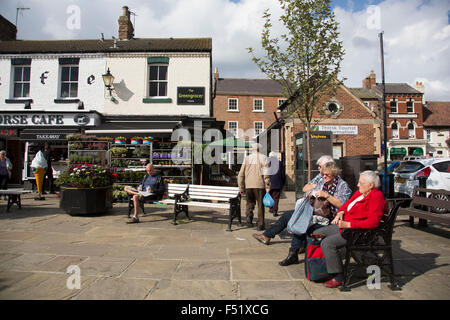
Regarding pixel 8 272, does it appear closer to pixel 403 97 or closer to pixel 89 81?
pixel 89 81

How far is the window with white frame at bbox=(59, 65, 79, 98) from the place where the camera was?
42.6 ft

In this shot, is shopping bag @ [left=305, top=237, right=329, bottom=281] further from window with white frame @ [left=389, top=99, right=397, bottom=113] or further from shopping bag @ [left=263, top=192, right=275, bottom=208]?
window with white frame @ [left=389, top=99, right=397, bottom=113]

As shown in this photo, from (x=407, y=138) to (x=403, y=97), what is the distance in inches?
212

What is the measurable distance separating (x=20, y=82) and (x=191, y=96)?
8.74 m

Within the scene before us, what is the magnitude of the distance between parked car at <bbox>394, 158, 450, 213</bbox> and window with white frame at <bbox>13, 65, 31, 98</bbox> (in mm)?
16799

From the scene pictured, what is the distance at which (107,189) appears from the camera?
7141 millimetres

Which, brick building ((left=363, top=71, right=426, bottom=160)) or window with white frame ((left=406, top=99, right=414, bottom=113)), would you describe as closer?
brick building ((left=363, top=71, right=426, bottom=160))

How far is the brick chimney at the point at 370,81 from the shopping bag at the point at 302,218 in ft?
130

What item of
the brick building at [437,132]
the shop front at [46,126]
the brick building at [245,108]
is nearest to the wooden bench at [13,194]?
the shop front at [46,126]

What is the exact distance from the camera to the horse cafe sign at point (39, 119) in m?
12.3

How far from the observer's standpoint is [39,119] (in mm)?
12445

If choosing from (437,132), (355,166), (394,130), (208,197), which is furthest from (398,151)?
(208,197)

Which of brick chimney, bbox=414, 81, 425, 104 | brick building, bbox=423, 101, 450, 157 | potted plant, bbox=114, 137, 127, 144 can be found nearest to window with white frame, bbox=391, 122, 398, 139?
brick building, bbox=423, 101, 450, 157

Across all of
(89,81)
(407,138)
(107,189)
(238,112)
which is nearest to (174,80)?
(89,81)
